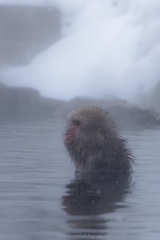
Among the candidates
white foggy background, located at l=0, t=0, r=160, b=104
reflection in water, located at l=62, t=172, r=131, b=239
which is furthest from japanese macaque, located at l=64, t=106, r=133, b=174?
white foggy background, located at l=0, t=0, r=160, b=104

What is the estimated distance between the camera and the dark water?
706 cm

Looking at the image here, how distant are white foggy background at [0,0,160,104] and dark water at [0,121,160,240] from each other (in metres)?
7.10

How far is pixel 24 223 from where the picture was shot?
730cm

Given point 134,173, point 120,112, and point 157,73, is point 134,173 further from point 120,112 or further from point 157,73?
point 157,73

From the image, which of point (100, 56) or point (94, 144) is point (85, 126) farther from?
point (100, 56)

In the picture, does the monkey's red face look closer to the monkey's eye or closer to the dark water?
the monkey's eye

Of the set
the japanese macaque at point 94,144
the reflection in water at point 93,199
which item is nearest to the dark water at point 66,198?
the reflection in water at point 93,199

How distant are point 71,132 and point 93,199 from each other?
8.40 ft

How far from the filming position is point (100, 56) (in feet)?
70.5

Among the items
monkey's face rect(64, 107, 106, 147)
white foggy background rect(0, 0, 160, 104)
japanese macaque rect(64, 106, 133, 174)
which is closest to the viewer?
japanese macaque rect(64, 106, 133, 174)

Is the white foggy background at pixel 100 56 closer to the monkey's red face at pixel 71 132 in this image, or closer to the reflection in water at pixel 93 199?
the monkey's red face at pixel 71 132

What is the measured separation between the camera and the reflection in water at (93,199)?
721cm

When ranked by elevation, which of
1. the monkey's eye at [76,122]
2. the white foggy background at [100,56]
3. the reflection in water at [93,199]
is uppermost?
the white foggy background at [100,56]

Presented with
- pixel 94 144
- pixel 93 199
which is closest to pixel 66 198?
pixel 93 199
